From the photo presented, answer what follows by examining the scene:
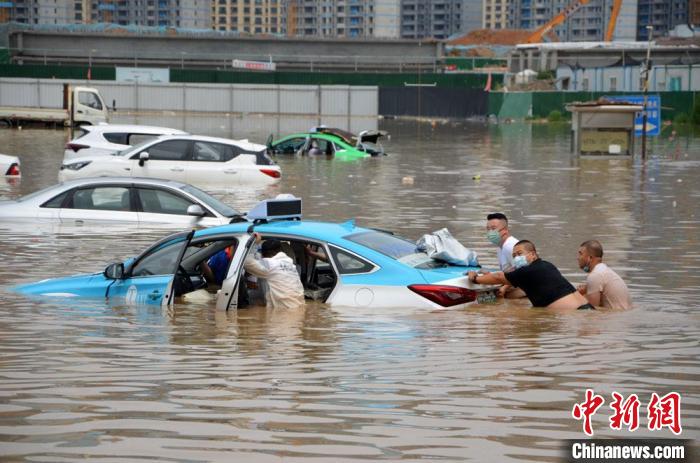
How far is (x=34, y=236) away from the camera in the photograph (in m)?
18.2

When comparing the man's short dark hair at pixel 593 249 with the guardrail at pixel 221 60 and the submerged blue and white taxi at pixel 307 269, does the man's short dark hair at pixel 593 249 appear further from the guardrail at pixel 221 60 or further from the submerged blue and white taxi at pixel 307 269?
the guardrail at pixel 221 60

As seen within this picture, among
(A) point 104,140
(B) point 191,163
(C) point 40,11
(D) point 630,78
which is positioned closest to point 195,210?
(B) point 191,163

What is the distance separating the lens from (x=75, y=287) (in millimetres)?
12617

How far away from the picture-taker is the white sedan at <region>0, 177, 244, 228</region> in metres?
18.2

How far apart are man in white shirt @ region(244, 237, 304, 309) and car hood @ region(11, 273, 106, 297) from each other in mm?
A: 1659

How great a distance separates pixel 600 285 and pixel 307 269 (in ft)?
9.56

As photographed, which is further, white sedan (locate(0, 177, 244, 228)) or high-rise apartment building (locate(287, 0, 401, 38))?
high-rise apartment building (locate(287, 0, 401, 38))

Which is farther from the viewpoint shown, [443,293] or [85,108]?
[85,108]

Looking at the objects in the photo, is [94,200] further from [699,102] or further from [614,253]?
[699,102]

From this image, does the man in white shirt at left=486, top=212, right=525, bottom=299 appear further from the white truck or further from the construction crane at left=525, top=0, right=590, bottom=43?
the construction crane at left=525, top=0, right=590, bottom=43

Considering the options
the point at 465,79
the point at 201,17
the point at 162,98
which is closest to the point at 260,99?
the point at 162,98

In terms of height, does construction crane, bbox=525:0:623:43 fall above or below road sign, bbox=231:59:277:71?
above

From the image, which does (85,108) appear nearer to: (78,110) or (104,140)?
(78,110)

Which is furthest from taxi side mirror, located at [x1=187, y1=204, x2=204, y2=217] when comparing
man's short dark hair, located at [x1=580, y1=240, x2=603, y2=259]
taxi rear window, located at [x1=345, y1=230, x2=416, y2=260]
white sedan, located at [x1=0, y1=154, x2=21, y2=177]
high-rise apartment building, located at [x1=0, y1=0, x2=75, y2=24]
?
high-rise apartment building, located at [x1=0, y1=0, x2=75, y2=24]
